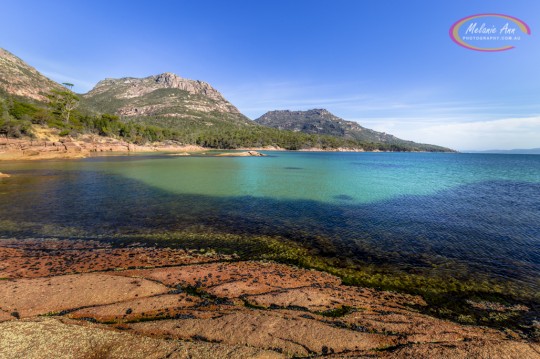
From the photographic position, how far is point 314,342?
16.5 ft

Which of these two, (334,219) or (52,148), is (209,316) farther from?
(52,148)

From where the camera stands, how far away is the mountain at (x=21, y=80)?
127125 millimetres

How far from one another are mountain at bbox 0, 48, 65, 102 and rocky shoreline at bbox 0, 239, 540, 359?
494 ft

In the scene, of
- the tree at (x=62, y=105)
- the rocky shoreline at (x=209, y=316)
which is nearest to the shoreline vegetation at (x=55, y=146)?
the tree at (x=62, y=105)

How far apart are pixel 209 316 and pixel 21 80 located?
206184 millimetres

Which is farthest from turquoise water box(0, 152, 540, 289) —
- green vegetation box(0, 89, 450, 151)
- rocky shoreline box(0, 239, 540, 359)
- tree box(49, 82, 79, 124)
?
tree box(49, 82, 79, 124)

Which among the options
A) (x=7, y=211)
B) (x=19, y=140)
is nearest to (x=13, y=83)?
(x=19, y=140)

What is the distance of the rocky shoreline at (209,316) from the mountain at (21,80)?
15047 centimetres

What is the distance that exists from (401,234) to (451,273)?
4.49 m

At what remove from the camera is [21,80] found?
139500 millimetres

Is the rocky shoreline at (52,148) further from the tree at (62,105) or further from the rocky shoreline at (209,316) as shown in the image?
the rocky shoreline at (209,316)

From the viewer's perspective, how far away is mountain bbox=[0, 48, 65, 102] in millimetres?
127125

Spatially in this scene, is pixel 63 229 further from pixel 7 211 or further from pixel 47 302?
pixel 47 302

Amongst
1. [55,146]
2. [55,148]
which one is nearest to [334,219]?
[55,148]
